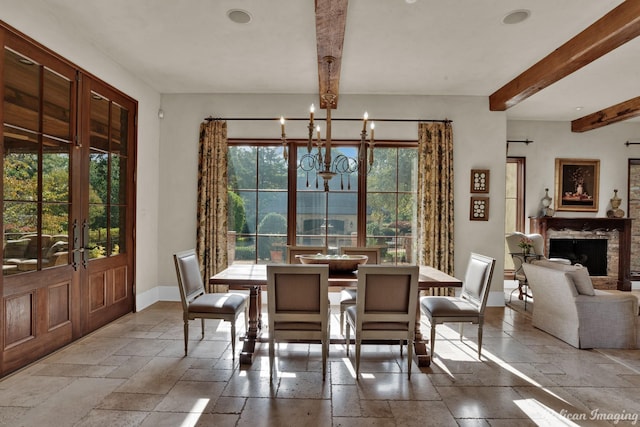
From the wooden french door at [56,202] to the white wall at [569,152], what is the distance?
606 cm

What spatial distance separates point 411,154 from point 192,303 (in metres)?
3.48

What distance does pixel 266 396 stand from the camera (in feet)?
8.20

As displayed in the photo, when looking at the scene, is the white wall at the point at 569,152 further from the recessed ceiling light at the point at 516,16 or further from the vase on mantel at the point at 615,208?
the recessed ceiling light at the point at 516,16

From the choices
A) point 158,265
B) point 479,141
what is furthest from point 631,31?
point 158,265

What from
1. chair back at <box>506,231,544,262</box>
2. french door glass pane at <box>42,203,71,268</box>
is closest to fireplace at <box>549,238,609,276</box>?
chair back at <box>506,231,544,262</box>

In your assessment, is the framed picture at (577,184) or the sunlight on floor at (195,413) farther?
the framed picture at (577,184)

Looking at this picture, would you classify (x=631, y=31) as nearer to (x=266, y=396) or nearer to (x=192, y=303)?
(x=266, y=396)

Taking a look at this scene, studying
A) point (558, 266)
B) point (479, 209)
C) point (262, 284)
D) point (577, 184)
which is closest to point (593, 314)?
point (558, 266)

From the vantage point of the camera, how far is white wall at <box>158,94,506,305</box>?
16.6 feet

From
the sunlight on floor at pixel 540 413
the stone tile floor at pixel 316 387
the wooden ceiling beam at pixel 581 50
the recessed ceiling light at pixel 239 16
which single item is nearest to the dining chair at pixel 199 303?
the stone tile floor at pixel 316 387

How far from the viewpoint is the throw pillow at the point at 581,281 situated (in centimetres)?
343

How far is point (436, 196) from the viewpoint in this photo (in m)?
4.97

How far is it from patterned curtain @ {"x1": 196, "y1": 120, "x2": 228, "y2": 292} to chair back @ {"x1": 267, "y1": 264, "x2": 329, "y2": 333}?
95.1 inches

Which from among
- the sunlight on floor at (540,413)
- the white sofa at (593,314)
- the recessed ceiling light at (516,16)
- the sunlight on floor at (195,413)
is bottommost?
the sunlight on floor at (195,413)
